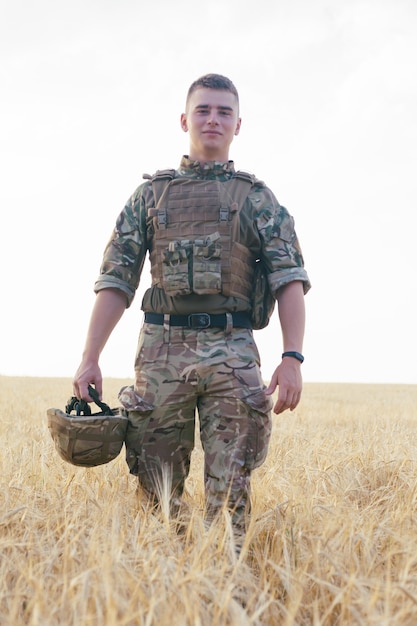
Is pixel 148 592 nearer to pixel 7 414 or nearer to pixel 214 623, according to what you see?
pixel 214 623

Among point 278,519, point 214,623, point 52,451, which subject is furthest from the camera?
point 52,451

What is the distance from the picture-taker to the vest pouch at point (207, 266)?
309 centimetres

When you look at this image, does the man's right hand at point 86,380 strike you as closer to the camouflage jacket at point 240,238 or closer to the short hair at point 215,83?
the camouflage jacket at point 240,238

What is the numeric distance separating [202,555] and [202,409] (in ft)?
2.88

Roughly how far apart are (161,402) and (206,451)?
1.05ft

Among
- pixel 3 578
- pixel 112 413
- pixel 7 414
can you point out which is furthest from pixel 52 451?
pixel 7 414

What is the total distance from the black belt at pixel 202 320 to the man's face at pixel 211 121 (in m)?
0.81

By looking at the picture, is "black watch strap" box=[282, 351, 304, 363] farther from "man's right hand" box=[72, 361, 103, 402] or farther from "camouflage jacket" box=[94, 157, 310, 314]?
"man's right hand" box=[72, 361, 103, 402]

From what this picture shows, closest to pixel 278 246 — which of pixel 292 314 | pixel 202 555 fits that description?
pixel 292 314

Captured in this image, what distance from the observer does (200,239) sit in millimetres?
3152

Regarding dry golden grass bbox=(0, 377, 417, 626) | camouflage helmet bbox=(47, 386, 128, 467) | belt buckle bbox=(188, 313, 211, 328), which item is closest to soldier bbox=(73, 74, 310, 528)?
belt buckle bbox=(188, 313, 211, 328)

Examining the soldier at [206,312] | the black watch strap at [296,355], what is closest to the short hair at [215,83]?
the soldier at [206,312]

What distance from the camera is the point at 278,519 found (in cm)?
293

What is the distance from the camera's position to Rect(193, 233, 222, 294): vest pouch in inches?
122
